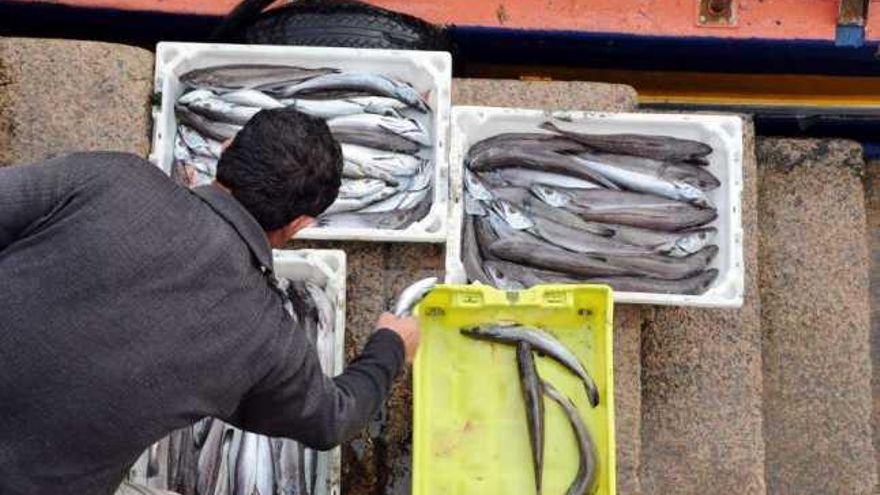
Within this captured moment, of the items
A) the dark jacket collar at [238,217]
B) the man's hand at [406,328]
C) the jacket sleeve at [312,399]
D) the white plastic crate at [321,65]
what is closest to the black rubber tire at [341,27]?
the white plastic crate at [321,65]

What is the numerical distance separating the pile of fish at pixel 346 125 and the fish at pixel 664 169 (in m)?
0.66

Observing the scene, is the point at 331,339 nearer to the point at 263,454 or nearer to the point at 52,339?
the point at 263,454

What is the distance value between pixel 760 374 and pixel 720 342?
20cm

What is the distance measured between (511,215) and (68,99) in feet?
5.60

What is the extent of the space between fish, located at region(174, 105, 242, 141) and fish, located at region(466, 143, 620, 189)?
2.95 ft

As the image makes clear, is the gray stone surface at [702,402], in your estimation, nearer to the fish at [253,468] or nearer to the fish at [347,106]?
the fish at [347,106]

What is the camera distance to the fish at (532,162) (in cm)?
445

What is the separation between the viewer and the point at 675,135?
455 centimetres

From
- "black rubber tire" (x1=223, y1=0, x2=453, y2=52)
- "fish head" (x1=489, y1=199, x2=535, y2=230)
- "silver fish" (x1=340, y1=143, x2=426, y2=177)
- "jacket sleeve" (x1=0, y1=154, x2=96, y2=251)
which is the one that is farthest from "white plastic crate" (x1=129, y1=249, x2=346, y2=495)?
"jacket sleeve" (x1=0, y1=154, x2=96, y2=251)

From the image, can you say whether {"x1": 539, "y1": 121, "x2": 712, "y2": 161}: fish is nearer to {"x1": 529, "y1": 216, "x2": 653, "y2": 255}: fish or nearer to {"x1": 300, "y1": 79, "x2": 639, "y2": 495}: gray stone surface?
{"x1": 300, "y1": 79, "x2": 639, "y2": 495}: gray stone surface

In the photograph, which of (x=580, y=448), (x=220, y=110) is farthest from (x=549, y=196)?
(x=220, y=110)

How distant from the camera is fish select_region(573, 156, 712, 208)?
Result: 14.6 ft

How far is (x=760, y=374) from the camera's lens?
454cm

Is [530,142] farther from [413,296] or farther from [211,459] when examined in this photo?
[211,459]
